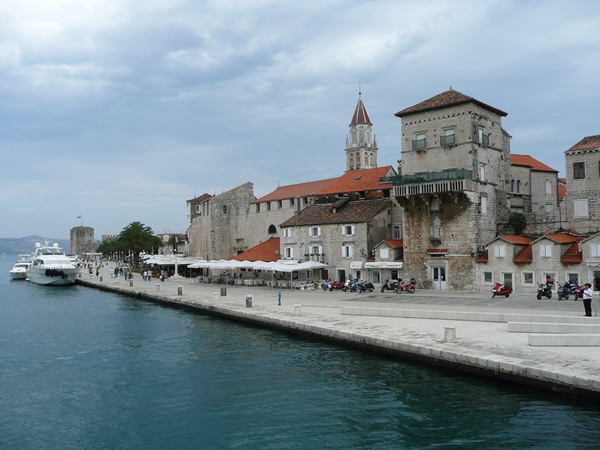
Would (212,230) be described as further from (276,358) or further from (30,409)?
(30,409)

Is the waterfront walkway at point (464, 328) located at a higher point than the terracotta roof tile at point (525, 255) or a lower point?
lower

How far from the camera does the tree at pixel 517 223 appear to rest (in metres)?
43.7

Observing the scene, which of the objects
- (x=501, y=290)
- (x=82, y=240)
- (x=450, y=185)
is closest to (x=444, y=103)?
(x=450, y=185)

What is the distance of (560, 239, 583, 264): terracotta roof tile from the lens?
34.7 m

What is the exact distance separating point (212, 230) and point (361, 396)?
60.6m

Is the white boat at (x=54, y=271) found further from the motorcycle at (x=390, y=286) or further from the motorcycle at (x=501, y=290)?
the motorcycle at (x=501, y=290)

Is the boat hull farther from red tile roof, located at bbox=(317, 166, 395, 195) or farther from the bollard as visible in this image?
the bollard

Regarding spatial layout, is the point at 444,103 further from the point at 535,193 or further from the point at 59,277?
the point at 59,277

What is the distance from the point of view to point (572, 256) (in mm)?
35281

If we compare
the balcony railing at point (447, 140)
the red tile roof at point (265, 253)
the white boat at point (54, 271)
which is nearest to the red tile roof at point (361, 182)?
the red tile roof at point (265, 253)

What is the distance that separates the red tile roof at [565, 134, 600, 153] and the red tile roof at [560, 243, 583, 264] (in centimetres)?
897

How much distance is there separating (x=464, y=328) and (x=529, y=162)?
35.8m

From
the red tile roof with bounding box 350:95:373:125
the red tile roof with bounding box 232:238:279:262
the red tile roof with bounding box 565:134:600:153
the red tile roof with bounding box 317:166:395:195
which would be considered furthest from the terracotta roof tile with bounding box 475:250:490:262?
the red tile roof with bounding box 350:95:373:125

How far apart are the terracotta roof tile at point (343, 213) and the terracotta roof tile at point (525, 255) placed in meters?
13.0
